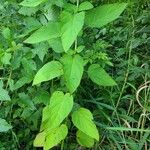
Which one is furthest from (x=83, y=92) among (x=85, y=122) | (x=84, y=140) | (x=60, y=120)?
(x=60, y=120)

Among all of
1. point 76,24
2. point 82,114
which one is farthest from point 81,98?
point 76,24

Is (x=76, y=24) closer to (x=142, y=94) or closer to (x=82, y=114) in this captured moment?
(x=82, y=114)

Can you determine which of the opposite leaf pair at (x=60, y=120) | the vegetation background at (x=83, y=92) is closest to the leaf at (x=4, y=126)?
the vegetation background at (x=83, y=92)

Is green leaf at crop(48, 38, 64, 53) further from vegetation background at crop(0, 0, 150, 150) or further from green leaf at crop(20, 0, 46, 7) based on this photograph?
green leaf at crop(20, 0, 46, 7)

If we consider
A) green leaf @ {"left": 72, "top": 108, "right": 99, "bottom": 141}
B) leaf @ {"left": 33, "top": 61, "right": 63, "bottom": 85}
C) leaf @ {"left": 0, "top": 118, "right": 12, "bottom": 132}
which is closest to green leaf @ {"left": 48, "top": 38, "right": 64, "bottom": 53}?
leaf @ {"left": 33, "top": 61, "right": 63, "bottom": 85}

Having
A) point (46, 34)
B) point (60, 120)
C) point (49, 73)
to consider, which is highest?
point (46, 34)

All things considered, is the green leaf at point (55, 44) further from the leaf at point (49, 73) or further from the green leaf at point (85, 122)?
the green leaf at point (85, 122)

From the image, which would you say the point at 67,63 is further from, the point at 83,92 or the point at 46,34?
the point at 83,92

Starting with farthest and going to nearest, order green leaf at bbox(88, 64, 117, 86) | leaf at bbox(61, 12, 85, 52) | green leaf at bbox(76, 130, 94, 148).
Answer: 1. green leaf at bbox(76, 130, 94, 148)
2. green leaf at bbox(88, 64, 117, 86)
3. leaf at bbox(61, 12, 85, 52)
